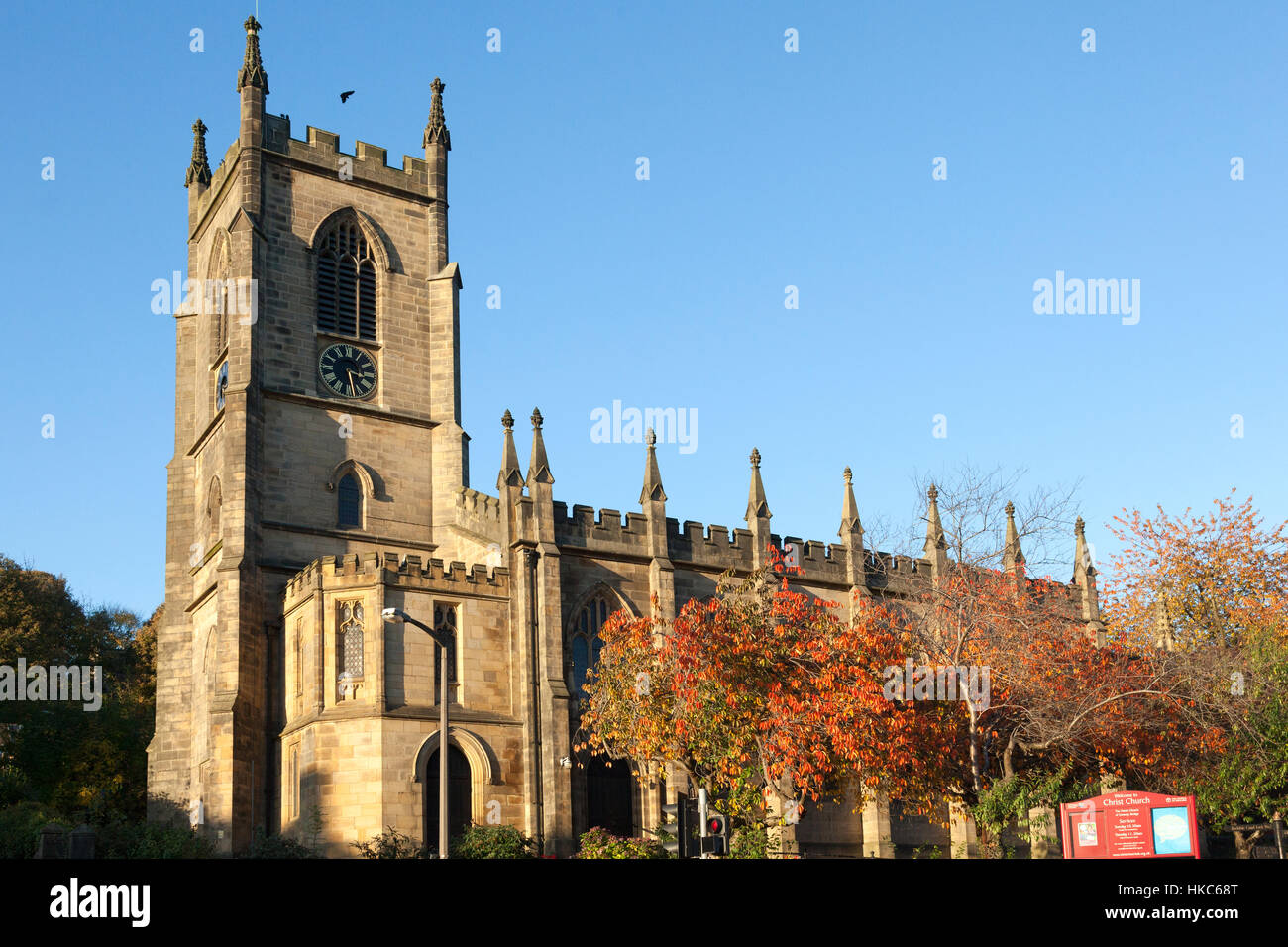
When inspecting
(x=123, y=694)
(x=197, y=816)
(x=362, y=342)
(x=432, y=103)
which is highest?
(x=432, y=103)

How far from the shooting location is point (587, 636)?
38.8 meters

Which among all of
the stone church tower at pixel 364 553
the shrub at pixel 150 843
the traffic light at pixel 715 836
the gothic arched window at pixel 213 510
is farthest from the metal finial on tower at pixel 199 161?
the traffic light at pixel 715 836

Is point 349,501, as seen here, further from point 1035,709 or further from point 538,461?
point 1035,709

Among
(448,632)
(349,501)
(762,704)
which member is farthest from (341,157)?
(762,704)

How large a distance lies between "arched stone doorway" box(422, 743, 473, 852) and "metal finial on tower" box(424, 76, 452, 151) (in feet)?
73.1

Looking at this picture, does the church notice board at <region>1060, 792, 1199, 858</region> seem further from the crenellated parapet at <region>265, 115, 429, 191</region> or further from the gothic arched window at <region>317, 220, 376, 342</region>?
the crenellated parapet at <region>265, 115, 429, 191</region>

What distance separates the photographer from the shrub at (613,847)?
2984cm

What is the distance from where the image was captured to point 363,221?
44.5 metres

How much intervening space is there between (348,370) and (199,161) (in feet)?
37.5

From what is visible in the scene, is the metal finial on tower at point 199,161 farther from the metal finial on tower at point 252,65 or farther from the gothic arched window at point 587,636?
the gothic arched window at point 587,636
